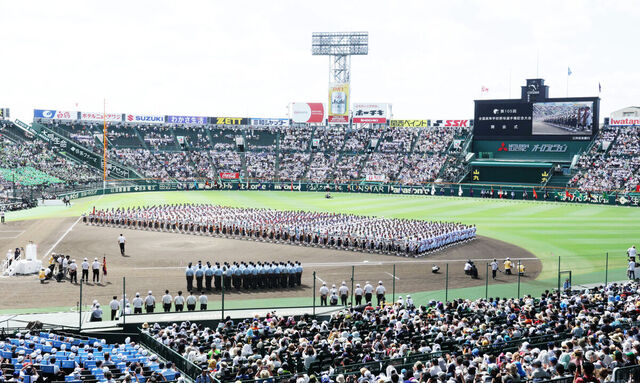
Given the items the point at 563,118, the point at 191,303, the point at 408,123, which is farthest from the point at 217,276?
the point at 408,123

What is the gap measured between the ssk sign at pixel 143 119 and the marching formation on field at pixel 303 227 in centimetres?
4959

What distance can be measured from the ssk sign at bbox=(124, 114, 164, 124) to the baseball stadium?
18cm

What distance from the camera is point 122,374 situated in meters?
11.5

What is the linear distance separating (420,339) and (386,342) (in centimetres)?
91

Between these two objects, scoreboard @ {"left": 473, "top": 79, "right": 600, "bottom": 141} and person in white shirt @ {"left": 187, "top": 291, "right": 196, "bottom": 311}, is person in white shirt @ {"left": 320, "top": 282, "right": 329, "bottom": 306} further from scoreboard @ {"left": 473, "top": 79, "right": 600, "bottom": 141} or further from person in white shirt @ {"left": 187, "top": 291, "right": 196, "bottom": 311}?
scoreboard @ {"left": 473, "top": 79, "right": 600, "bottom": 141}

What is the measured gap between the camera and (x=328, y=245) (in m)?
35.2

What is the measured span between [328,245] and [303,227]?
2.55 metres

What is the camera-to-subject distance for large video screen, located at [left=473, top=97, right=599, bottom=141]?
71.4 m

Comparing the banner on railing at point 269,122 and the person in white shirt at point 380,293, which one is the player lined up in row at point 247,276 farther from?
the banner on railing at point 269,122

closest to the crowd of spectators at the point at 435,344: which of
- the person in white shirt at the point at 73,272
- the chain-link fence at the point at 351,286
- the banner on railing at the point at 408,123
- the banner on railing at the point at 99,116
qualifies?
the chain-link fence at the point at 351,286

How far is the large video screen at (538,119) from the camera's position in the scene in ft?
234

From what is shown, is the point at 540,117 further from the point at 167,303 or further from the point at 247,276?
the point at 167,303

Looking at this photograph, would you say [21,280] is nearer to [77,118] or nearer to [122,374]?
[122,374]

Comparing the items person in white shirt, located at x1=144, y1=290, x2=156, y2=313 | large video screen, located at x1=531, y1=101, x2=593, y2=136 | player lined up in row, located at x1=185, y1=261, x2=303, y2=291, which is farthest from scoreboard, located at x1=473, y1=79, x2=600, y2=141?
person in white shirt, located at x1=144, y1=290, x2=156, y2=313
